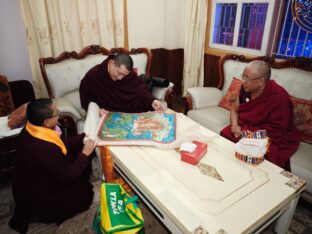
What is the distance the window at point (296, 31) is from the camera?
2.49 m

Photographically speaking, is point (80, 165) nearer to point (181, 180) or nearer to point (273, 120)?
point (181, 180)

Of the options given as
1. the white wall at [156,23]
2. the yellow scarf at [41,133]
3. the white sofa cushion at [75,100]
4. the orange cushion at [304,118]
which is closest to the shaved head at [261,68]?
the orange cushion at [304,118]

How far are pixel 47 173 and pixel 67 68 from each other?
1.41m

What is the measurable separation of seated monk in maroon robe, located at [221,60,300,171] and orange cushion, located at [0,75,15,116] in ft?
7.08

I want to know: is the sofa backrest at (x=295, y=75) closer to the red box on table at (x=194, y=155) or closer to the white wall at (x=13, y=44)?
the red box on table at (x=194, y=155)

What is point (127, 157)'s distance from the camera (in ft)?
4.89

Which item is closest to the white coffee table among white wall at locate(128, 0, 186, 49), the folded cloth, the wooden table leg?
the wooden table leg

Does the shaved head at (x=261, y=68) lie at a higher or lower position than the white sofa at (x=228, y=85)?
higher

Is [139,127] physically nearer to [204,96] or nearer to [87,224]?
[87,224]

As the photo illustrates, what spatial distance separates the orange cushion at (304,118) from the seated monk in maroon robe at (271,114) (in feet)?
0.29

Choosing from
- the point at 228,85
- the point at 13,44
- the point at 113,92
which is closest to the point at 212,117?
the point at 228,85

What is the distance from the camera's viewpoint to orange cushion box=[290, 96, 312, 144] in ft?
6.45

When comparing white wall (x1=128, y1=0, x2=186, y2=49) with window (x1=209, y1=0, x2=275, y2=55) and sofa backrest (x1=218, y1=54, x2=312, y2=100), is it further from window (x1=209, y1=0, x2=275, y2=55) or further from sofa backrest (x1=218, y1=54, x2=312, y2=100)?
sofa backrest (x1=218, y1=54, x2=312, y2=100)

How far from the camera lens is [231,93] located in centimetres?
254
